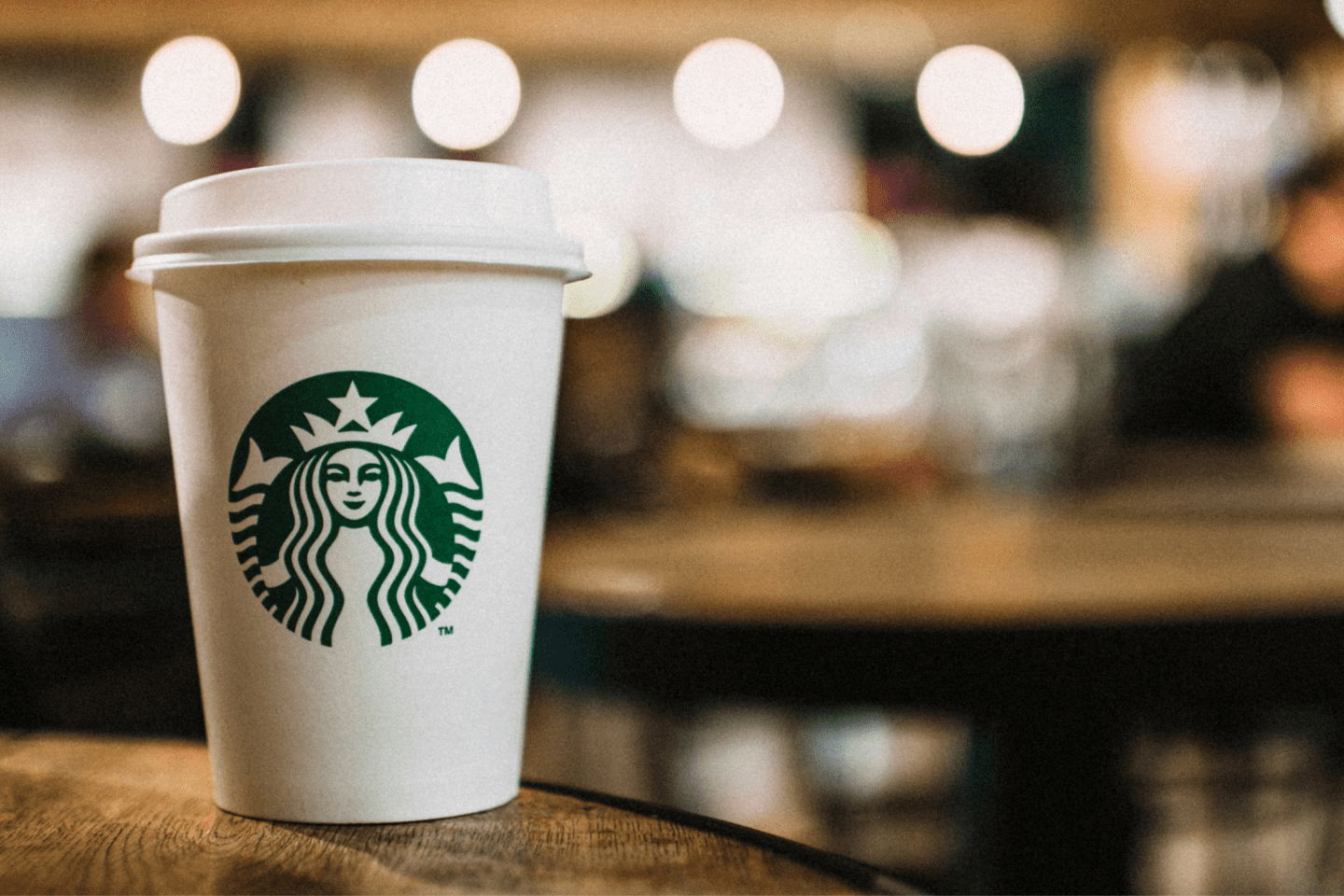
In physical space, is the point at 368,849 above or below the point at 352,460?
below

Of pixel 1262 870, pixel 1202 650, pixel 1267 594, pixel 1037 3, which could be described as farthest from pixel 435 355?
pixel 1037 3

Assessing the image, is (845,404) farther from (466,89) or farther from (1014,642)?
(1014,642)

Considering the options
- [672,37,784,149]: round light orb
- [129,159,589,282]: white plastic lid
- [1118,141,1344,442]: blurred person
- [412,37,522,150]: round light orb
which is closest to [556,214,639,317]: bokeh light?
[412,37,522,150]: round light orb

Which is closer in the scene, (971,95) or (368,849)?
(368,849)

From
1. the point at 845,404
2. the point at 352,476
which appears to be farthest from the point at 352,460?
the point at 845,404

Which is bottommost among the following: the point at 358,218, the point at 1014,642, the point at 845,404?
the point at 845,404

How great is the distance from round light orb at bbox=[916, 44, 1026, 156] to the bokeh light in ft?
8.21

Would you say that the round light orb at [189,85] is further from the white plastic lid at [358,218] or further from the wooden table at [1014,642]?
the white plastic lid at [358,218]

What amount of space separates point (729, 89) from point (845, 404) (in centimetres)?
305

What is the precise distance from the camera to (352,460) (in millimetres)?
557

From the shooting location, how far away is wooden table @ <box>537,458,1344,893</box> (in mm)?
1096

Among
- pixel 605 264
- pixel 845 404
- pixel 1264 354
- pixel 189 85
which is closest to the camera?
pixel 1264 354

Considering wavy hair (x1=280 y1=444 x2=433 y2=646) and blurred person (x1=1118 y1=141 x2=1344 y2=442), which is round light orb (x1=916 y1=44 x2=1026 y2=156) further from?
wavy hair (x1=280 y1=444 x2=433 y2=646)

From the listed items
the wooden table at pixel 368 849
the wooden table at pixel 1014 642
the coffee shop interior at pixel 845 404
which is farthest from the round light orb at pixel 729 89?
the wooden table at pixel 368 849
